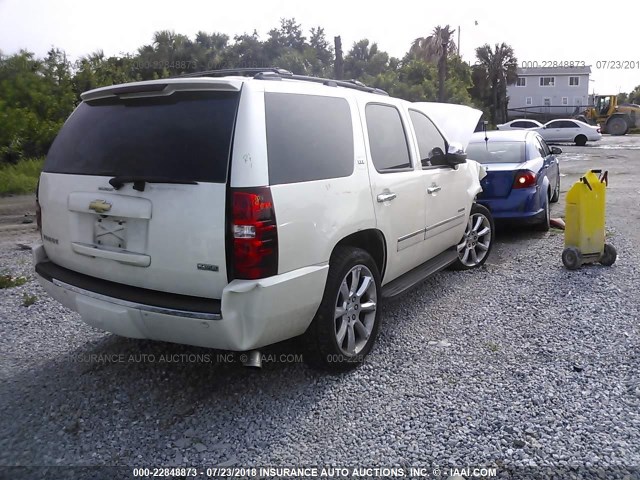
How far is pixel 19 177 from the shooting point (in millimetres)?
13758

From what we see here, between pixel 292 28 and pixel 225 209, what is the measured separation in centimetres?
4822

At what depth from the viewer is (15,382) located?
3752 millimetres

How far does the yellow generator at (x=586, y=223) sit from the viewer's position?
238 inches

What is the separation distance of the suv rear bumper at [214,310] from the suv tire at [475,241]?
10.4ft

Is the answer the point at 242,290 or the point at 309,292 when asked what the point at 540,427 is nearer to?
the point at 309,292

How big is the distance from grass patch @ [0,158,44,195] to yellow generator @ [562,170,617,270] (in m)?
11.1

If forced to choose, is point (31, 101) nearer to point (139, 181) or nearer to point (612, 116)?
point (139, 181)

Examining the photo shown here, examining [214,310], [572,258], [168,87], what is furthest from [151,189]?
[572,258]

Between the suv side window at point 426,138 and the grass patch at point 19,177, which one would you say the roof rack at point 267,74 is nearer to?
the suv side window at point 426,138

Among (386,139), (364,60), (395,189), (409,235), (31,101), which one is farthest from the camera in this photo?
(364,60)

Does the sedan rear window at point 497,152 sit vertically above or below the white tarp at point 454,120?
below

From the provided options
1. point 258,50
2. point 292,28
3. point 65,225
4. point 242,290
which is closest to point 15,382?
point 65,225

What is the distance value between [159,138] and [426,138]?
2.69 m

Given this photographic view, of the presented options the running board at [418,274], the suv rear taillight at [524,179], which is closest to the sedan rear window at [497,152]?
the suv rear taillight at [524,179]
